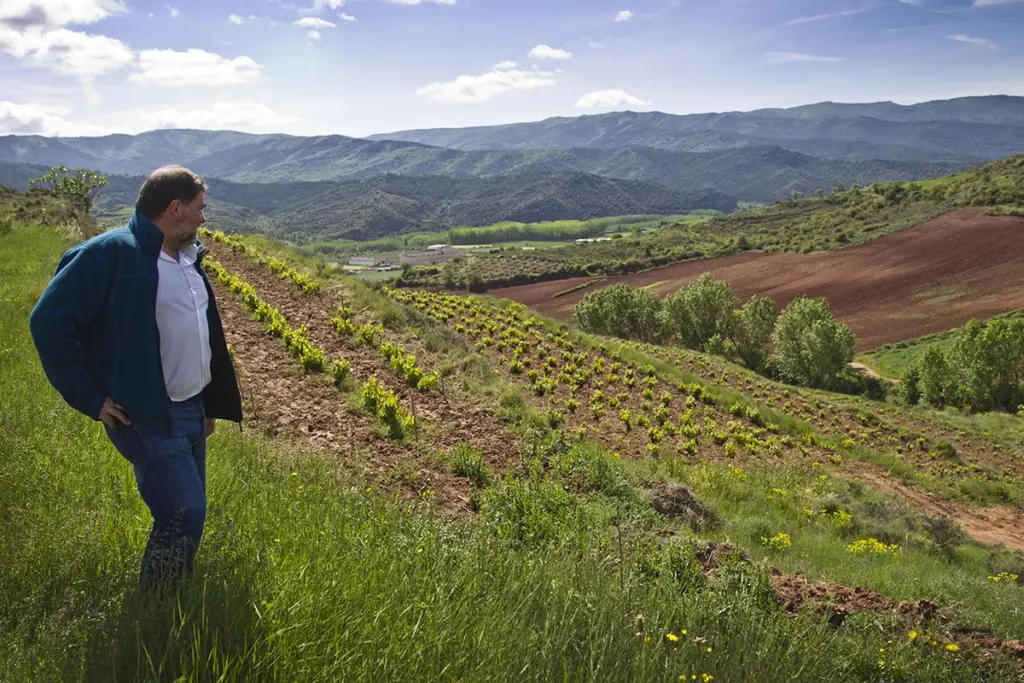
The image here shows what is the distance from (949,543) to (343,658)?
11291mm

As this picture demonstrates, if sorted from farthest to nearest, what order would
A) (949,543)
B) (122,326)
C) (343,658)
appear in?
(949,543), (122,326), (343,658)

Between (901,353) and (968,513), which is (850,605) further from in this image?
(901,353)

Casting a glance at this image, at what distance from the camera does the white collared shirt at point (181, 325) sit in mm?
2828

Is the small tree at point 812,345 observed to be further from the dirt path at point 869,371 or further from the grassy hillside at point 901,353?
the grassy hillside at point 901,353

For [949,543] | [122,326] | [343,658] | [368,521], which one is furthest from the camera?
[949,543]

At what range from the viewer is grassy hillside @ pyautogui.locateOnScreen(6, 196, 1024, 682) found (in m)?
2.25

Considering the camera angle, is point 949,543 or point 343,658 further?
point 949,543

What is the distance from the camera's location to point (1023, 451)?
21500mm

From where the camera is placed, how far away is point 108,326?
107 inches

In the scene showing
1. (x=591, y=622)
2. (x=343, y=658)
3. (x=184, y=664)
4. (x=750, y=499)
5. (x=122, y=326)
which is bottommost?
(x=750, y=499)

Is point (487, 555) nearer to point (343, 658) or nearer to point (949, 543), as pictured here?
point (343, 658)

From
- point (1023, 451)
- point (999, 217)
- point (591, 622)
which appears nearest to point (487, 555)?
point (591, 622)

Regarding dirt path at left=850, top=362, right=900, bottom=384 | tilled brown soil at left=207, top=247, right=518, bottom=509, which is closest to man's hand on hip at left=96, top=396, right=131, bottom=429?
tilled brown soil at left=207, top=247, right=518, bottom=509

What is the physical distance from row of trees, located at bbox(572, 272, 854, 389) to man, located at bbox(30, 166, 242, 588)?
40.7m
